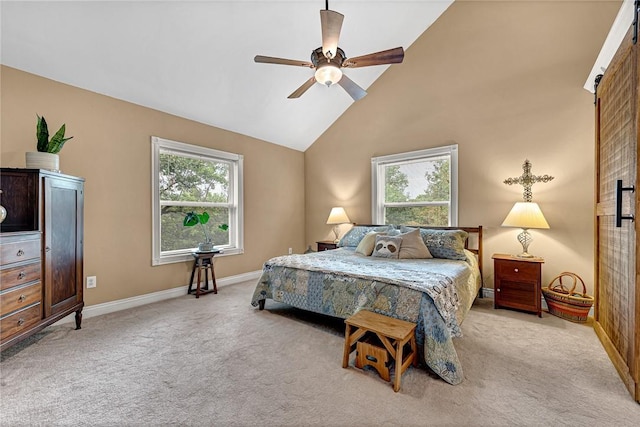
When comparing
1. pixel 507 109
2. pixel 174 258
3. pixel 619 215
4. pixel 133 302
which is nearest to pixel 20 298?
pixel 133 302

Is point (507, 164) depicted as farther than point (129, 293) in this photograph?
Yes

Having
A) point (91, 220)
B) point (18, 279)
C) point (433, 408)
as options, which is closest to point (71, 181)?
point (91, 220)

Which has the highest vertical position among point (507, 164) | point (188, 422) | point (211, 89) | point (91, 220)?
point (211, 89)

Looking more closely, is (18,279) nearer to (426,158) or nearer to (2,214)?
(2,214)

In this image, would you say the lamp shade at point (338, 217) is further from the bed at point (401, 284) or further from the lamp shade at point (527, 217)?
the lamp shade at point (527, 217)

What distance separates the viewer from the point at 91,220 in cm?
300

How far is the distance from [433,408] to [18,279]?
2.99 m

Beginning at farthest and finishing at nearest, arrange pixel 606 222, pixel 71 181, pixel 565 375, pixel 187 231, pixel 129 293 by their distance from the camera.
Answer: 1. pixel 187 231
2. pixel 129 293
3. pixel 71 181
4. pixel 606 222
5. pixel 565 375

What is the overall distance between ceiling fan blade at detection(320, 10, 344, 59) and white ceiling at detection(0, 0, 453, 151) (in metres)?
1.37

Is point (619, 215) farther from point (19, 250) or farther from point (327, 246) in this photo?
point (19, 250)

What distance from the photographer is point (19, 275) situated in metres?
2.01

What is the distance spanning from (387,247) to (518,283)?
1.48m

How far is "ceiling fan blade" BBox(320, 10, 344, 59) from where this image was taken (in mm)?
1915

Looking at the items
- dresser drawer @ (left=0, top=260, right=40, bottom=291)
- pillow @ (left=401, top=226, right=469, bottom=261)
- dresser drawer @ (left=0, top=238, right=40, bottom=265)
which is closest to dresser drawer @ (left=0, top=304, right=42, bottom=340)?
dresser drawer @ (left=0, top=260, right=40, bottom=291)
